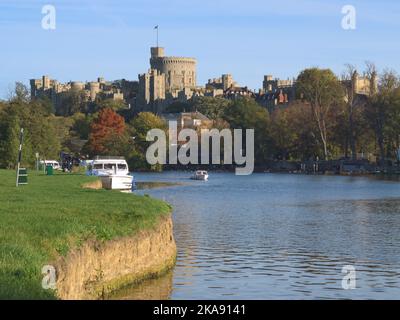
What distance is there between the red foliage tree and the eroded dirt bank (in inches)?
5158

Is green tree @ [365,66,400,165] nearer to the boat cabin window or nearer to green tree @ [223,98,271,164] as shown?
green tree @ [223,98,271,164]

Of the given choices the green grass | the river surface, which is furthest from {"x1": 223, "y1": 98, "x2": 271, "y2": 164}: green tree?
the green grass

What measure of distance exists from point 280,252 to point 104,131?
13630 centimetres

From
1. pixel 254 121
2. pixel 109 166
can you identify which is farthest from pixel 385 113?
pixel 109 166

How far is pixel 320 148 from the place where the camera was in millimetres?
→ 161500

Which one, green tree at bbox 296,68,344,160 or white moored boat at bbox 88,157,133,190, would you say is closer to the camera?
white moored boat at bbox 88,157,133,190

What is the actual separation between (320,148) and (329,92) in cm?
982

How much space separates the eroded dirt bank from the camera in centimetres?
2186

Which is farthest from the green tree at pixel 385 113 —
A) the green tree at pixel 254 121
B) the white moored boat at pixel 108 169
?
→ the white moored boat at pixel 108 169

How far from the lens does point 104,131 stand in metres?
171

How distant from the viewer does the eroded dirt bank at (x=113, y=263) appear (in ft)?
71.7

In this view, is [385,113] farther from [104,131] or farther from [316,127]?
[104,131]
